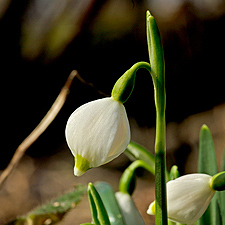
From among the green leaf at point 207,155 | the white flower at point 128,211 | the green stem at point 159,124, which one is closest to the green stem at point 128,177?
the white flower at point 128,211

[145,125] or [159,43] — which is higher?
[159,43]

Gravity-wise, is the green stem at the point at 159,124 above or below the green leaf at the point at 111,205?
above

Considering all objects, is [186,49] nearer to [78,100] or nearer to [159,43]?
[78,100]

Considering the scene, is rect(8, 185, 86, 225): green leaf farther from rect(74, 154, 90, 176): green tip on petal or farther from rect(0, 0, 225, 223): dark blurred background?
rect(74, 154, 90, 176): green tip on petal

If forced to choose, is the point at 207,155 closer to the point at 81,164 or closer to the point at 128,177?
the point at 128,177

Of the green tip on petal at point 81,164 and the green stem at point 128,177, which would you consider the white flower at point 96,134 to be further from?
the green stem at point 128,177

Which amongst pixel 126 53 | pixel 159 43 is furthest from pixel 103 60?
pixel 159 43
